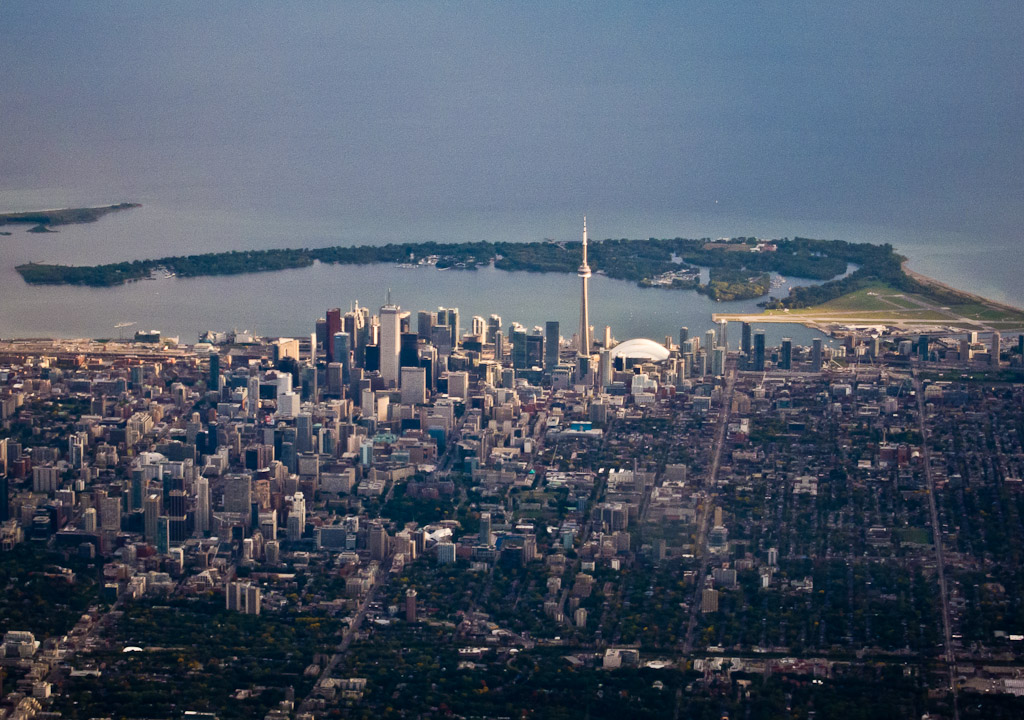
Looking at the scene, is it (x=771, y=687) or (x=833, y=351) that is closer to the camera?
(x=771, y=687)

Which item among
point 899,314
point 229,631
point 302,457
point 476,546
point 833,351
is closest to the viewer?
point 229,631

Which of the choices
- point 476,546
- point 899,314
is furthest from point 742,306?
point 476,546

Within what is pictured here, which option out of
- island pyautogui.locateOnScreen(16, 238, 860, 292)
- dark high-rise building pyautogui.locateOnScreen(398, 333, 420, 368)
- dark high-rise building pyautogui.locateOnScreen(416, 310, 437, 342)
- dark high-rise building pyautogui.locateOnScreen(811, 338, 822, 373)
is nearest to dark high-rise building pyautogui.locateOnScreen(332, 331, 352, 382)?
dark high-rise building pyautogui.locateOnScreen(398, 333, 420, 368)

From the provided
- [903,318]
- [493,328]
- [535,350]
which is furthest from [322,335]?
[903,318]

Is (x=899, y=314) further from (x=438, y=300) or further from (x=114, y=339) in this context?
(x=114, y=339)

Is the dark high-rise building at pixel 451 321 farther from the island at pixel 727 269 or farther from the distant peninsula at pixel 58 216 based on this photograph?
the distant peninsula at pixel 58 216

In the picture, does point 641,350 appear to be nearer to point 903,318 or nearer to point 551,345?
point 551,345
